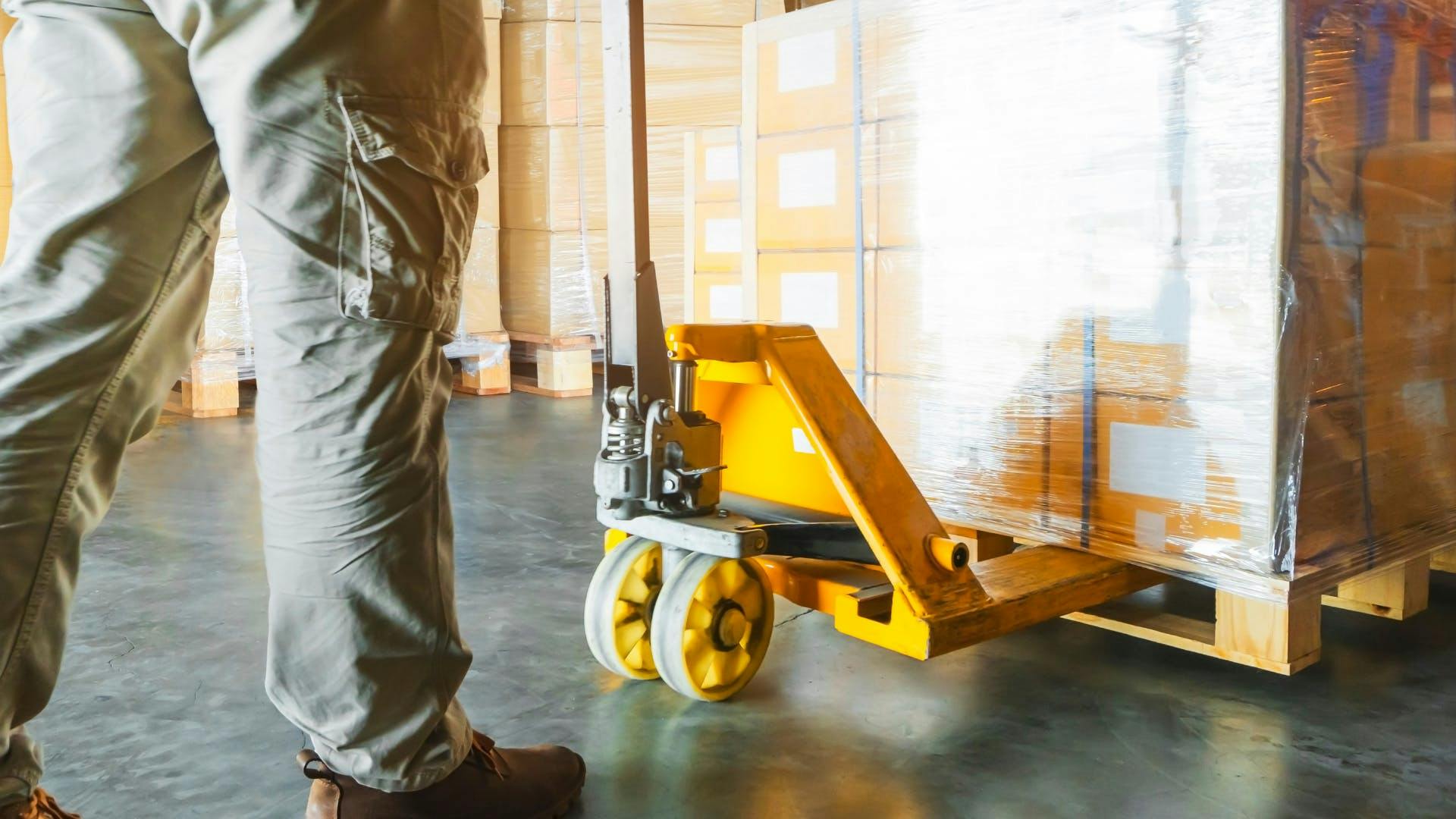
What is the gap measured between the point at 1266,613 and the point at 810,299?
3.88ft

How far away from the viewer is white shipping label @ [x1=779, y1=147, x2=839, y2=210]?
2.83m

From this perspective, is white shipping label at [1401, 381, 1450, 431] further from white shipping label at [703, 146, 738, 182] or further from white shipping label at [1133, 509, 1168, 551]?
white shipping label at [703, 146, 738, 182]

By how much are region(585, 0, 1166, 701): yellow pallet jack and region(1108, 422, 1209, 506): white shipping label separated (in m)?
0.18

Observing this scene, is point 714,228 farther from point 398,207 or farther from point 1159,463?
point 398,207

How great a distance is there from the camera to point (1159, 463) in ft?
7.70

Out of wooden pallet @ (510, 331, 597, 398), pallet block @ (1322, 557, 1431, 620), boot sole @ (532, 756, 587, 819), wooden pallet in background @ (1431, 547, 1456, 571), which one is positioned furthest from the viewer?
wooden pallet @ (510, 331, 597, 398)

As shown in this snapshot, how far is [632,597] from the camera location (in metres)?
2.37

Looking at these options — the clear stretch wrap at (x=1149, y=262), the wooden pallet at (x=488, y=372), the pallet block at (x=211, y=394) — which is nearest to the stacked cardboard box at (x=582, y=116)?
the wooden pallet at (x=488, y=372)

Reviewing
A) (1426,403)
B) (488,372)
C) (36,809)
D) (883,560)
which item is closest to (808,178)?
(883,560)

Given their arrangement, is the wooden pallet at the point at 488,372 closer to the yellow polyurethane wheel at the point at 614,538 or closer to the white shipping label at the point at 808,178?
the white shipping label at the point at 808,178

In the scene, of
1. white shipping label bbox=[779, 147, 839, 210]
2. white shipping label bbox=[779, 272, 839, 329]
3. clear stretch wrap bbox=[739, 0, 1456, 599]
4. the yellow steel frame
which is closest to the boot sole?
the yellow steel frame

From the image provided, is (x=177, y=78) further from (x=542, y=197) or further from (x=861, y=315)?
(x=542, y=197)

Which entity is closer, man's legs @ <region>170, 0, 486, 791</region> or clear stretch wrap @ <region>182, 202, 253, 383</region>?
man's legs @ <region>170, 0, 486, 791</region>

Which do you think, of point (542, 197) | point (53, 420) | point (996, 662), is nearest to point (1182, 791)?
point (996, 662)
